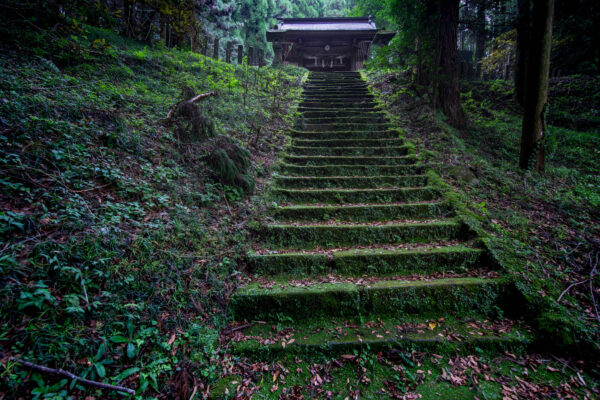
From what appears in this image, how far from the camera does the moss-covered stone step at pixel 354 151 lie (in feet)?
18.5

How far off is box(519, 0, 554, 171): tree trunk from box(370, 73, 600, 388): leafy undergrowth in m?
0.41

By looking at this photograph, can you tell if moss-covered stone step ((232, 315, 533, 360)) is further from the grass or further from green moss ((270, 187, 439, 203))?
green moss ((270, 187, 439, 203))

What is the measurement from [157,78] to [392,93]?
7285 millimetres

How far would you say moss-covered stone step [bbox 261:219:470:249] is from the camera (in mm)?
3484

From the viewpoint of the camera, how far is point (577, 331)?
2215 mm

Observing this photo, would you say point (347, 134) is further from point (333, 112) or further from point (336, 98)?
point (336, 98)

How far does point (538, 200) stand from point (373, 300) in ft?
11.7

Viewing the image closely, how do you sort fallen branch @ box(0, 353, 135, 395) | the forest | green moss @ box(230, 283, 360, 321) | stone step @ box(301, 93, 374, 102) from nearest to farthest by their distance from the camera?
fallen branch @ box(0, 353, 135, 395) < the forest < green moss @ box(230, 283, 360, 321) < stone step @ box(301, 93, 374, 102)

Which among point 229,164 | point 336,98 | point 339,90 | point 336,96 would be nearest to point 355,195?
point 229,164

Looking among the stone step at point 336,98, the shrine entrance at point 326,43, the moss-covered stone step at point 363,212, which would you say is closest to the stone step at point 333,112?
the stone step at point 336,98

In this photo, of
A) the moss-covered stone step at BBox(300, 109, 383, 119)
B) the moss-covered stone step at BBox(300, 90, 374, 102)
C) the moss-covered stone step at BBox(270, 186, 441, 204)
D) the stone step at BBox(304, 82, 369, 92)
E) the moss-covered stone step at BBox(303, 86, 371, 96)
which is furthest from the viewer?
the stone step at BBox(304, 82, 369, 92)

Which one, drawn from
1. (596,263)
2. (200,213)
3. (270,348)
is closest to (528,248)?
(596,263)

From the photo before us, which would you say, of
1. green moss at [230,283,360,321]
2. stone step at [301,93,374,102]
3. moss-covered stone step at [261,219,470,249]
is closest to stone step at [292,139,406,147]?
moss-covered stone step at [261,219,470,249]

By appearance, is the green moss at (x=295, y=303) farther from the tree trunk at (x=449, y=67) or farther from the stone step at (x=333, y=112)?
the tree trunk at (x=449, y=67)
